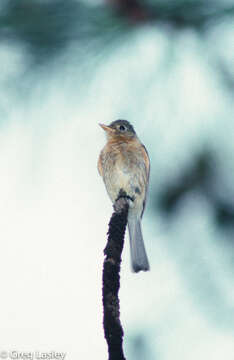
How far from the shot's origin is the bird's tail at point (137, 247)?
129 inches

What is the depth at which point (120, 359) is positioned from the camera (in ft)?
3.60

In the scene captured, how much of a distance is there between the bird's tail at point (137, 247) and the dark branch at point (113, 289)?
1550mm

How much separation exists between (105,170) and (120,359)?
9.66ft

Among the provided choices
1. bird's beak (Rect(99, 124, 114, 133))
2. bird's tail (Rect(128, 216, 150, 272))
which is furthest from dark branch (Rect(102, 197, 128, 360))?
bird's beak (Rect(99, 124, 114, 133))

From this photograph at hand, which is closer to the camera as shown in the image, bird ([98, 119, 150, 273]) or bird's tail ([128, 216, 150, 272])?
bird's tail ([128, 216, 150, 272])

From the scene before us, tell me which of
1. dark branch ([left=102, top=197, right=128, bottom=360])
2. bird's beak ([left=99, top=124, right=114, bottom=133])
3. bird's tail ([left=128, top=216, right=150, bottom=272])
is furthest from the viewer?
bird's beak ([left=99, top=124, right=114, bottom=133])

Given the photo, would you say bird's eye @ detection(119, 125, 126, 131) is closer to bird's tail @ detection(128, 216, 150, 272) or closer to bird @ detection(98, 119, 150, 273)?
bird @ detection(98, 119, 150, 273)

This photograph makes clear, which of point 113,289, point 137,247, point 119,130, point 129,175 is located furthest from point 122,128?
point 113,289

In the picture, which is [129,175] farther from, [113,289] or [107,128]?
[113,289]

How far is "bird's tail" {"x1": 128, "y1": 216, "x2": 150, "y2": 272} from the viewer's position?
329cm

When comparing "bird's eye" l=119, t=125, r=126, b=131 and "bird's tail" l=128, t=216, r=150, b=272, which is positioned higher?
"bird's eye" l=119, t=125, r=126, b=131

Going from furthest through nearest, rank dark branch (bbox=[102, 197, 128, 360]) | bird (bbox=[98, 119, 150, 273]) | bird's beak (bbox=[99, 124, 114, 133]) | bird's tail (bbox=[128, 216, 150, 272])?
bird's beak (bbox=[99, 124, 114, 133]), bird (bbox=[98, 119, 150, 273]), bird's tail (bbox=[128, 216, 150, 272]), dark branch (bbox=[102, 197, 128, 360])

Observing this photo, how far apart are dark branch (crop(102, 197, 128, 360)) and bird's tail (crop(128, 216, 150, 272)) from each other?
155cm

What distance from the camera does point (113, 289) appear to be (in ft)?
4.40
